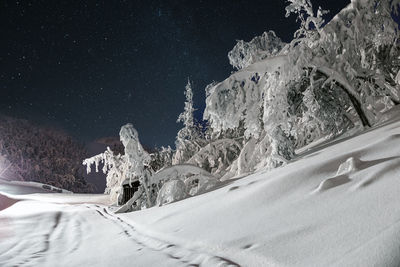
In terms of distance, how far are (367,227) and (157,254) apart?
6.16 ft

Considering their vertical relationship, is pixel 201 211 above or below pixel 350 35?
below

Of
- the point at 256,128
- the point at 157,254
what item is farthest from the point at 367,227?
the point at 256,128

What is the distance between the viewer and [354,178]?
123 inches

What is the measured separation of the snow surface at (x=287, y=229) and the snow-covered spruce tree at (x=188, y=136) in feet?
43.4

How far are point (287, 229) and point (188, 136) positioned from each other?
59.6 ft

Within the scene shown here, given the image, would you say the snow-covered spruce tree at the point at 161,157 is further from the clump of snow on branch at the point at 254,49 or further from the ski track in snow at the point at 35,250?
the ski track in snow at the point at 35,250

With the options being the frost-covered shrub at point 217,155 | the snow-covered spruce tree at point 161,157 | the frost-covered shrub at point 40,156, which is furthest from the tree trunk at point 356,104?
the frost-covered shrub at point 40,156

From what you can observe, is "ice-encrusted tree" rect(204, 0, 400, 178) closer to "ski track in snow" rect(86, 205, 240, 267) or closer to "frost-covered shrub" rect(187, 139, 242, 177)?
"ski track in snow" rect(86, 205, 240, 267)

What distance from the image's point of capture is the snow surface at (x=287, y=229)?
1.92 meters

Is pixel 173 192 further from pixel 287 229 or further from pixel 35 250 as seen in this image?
pixel 287 229

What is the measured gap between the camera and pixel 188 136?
2062 centimetres

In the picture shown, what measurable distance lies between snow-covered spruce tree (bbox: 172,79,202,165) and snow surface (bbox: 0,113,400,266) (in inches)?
520

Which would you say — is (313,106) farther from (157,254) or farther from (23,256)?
(23,256)

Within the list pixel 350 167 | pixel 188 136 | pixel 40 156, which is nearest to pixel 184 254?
pixel 350 167
